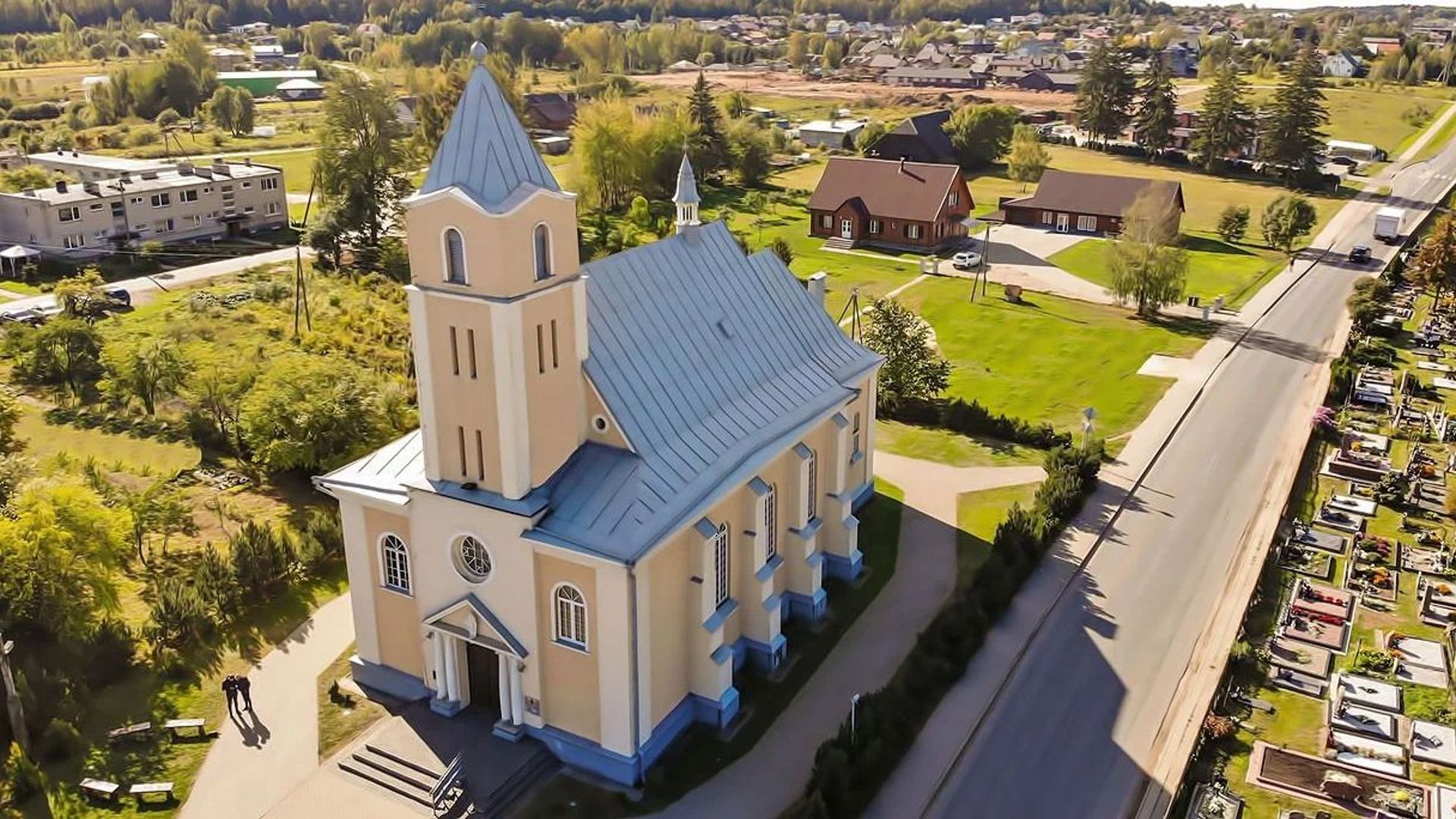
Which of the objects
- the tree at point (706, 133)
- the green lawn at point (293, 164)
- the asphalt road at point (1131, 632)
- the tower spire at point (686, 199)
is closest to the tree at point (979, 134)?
the tree at point (706, 133)

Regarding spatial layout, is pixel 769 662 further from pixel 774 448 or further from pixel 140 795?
pixel 140 795

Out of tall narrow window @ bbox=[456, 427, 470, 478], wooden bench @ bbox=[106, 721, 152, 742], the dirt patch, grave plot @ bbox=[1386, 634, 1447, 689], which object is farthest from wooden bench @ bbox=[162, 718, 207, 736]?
the dirt patch

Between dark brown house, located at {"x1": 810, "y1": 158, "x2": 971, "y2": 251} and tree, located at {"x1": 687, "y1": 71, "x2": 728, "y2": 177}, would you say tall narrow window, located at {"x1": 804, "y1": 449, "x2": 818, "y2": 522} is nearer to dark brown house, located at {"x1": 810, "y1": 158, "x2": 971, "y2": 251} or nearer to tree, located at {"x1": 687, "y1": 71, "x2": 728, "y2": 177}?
dark brown house, located at {"x1": 810, "y1": 158, "x2": 971, "y2": 251}

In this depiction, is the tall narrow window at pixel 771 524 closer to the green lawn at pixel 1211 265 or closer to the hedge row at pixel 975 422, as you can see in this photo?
the hedge row at pixel 975 422

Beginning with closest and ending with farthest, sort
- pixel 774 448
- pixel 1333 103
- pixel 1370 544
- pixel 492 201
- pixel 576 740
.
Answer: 1. pixel 492 201
2. pixel 576 740
3. pixel 774 448
4. pixel 1370 544
5. pixel 1333 103

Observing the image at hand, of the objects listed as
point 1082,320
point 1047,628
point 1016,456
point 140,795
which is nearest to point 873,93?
point 1082,320
